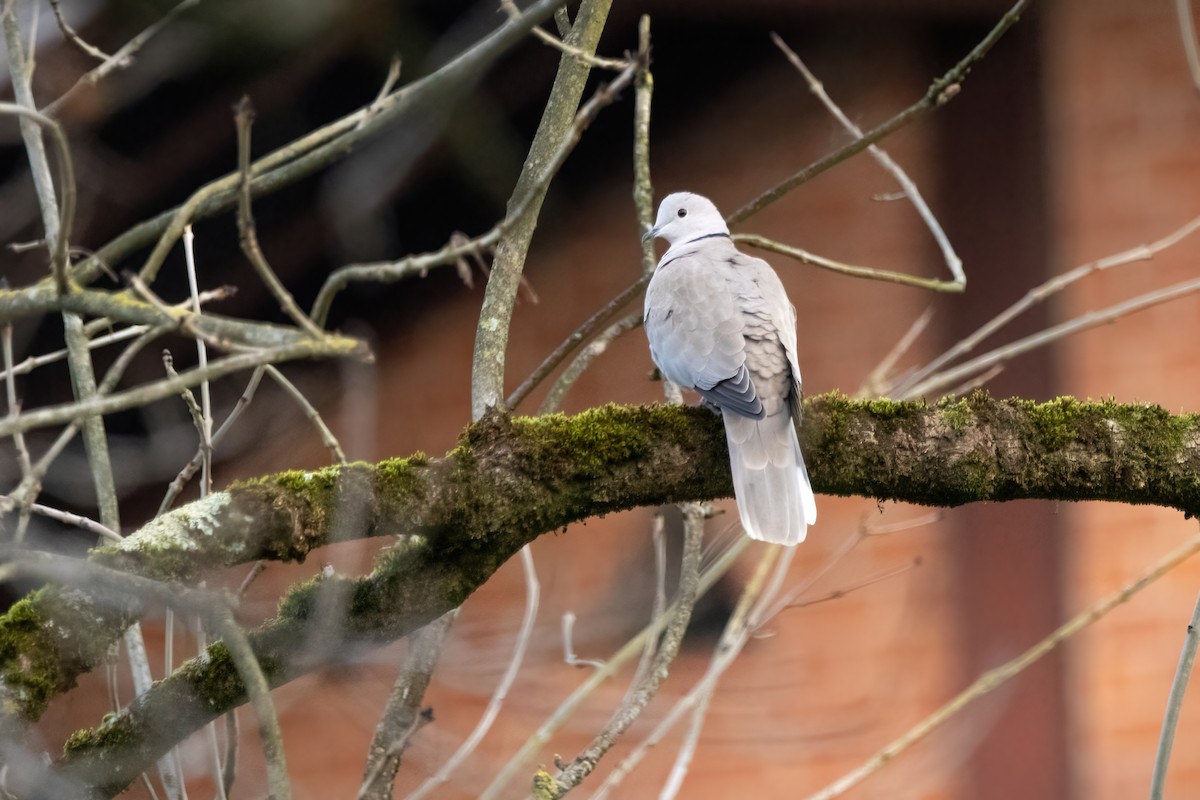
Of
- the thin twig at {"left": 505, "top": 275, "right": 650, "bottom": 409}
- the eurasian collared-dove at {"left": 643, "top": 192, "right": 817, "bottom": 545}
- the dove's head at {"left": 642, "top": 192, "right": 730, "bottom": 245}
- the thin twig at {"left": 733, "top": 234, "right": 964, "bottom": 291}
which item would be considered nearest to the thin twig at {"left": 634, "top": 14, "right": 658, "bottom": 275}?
the eurasian collared-dove at {"left": 643, "top": 192, "right": 817, "bottom": 545}

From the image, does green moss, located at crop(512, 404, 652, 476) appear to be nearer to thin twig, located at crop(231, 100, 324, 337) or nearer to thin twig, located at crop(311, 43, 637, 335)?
thin twig, located at crop(311, 43, 637, 335)

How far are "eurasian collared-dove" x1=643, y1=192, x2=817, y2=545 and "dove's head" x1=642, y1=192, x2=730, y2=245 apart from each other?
11 centimetres

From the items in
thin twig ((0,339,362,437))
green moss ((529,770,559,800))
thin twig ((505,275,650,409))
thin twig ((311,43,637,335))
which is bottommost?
green moss ((529,770,559,800))

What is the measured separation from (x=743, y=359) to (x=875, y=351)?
89.3 inches

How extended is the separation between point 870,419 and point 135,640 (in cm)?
139

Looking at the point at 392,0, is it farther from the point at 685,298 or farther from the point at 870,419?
the point at 685,298

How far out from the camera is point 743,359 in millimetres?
2561

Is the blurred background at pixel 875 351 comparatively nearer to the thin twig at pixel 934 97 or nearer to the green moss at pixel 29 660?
the thin twig at pixel 934 97

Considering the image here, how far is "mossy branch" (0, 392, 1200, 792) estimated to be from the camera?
1.70 metres

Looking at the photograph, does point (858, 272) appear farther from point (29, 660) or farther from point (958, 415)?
point (29, 660)

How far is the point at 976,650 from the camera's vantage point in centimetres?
439

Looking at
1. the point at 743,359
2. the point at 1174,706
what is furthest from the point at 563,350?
the point at 1174,706

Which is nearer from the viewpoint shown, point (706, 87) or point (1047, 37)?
point (1047, 37)

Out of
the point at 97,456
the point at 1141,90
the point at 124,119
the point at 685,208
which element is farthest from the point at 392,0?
the point at 1141,90
